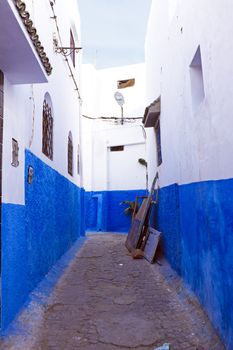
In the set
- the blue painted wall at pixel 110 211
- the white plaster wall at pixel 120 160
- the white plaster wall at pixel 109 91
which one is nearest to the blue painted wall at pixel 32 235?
the blue painted wall at pixel 110 211

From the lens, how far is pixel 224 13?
3385mm

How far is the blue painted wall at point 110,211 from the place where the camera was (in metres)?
16.1

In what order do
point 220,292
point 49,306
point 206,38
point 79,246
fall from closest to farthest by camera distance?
point 220,292, point 206,38, point 49,306, point 79,246

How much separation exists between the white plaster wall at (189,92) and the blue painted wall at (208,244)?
22 cm

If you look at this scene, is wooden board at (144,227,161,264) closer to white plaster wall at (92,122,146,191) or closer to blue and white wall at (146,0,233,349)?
blue and white wall at (146,0,233,349)

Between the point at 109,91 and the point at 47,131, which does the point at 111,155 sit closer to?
the point at 109,91

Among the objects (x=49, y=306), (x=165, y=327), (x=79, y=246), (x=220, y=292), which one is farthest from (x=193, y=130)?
(x=79, y=246)

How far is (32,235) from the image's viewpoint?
5.18 metres

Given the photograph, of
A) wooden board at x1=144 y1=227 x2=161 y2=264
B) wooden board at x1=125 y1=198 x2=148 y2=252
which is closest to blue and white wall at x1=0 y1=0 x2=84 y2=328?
wooden board at x1=125 y1=198 x2=148 y2=252

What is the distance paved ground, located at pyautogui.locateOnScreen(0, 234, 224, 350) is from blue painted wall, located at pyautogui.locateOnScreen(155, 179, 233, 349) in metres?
0.26

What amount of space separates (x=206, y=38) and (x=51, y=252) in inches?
180

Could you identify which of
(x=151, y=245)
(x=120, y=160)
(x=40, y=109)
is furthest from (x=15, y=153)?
(x=120, y=160)

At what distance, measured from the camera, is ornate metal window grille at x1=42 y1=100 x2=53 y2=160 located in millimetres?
6494

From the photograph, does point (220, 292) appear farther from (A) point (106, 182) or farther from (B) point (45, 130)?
(A) point (106, 182)
